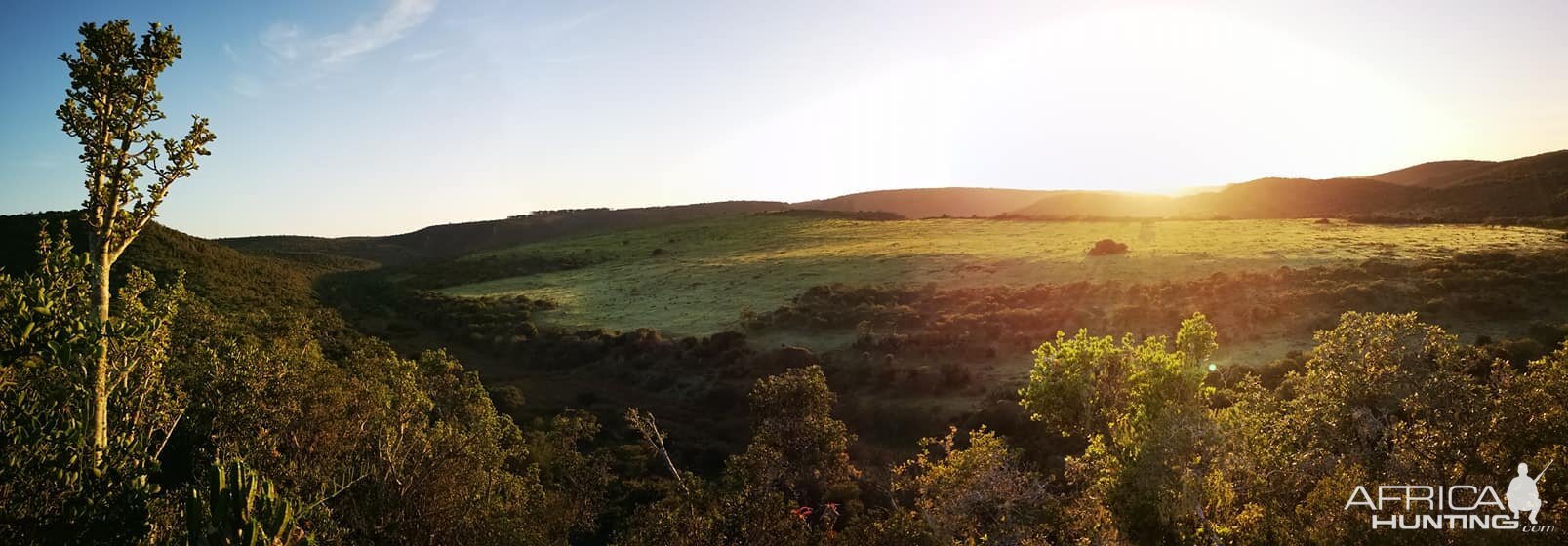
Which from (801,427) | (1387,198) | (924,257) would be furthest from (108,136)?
(1387,198)

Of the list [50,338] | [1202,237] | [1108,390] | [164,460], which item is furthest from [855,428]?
[1202,237]

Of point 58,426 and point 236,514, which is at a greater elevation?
point 58,426

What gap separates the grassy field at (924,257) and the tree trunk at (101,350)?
42566 millimetres

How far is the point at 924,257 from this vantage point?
71250 millimetres

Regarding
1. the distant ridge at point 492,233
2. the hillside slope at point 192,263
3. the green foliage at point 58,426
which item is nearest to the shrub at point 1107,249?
the hillside slope at point 192,263

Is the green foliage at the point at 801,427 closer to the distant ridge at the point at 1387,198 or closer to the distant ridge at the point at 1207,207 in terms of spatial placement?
the distant ridge at the point at 1207,207

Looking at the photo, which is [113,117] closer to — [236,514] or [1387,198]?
[236,514]

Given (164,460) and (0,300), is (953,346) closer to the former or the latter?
(164,460)

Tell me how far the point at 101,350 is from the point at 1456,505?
59.2 feet

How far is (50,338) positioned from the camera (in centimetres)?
808

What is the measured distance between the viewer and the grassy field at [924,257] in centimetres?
5484

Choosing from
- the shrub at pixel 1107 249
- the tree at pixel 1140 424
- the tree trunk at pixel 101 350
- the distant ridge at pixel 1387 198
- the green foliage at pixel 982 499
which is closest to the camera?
the tree trunk at pixel 101 350

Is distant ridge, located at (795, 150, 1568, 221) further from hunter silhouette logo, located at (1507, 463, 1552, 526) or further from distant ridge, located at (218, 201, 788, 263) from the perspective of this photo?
hunter silhouette logo, located at (1507, 463, 1552, 526)

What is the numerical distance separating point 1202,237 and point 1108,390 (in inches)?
2531
